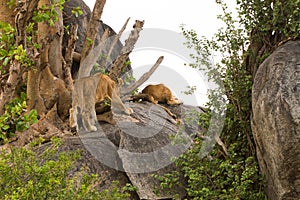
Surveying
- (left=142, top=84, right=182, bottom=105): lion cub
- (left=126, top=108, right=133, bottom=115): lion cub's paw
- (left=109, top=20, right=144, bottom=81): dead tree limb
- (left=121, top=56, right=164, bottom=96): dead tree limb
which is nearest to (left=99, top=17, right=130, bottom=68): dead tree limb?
(left=109, top=20, right=144, bottom=81): dead tree limb

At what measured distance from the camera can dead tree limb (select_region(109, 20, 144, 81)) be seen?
9.12 meters

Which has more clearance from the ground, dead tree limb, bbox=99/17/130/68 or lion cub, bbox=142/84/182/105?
dead tree limb, bbox=99/17/130/68

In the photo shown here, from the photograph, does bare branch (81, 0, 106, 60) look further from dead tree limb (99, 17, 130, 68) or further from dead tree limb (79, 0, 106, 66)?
dead tree limb (99, 17, 130, 68)

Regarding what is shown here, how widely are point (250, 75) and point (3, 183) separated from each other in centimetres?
321

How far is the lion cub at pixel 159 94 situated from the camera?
10.1m

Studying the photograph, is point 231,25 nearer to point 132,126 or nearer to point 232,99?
point 232,99

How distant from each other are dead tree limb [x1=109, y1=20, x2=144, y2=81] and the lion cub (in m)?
1.11

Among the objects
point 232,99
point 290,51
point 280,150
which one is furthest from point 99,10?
point 280,150

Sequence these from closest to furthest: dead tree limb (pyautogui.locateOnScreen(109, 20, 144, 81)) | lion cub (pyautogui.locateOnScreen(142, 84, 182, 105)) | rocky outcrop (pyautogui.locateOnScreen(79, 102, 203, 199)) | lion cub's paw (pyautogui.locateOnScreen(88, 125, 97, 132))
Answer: rocky outcrop (pyautogui.locateOnScreen(79, 102, 203, 199)), lion cub's paw (pyautogui.locateOnScreen(88, 125, 97, 132)), dead tree limb (pyautogui.locateOnScreen(109, 20, 144, 81)), lion cub (pyautogui.locateOnScreen(142, 84, 182, 105))

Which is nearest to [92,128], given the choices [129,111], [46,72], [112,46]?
Result: [129,111]

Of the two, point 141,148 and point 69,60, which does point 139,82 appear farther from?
point 141,148

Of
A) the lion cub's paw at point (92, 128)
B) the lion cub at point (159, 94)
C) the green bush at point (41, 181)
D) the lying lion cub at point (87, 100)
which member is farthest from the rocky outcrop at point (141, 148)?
the green bush at point (41, 181)

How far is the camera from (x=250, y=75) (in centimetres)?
617

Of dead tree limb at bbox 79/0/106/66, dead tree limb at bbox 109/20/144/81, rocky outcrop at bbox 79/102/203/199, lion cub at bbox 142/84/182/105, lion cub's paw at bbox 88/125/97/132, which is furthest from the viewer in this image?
lion cub at bbox 142/84/182/105
